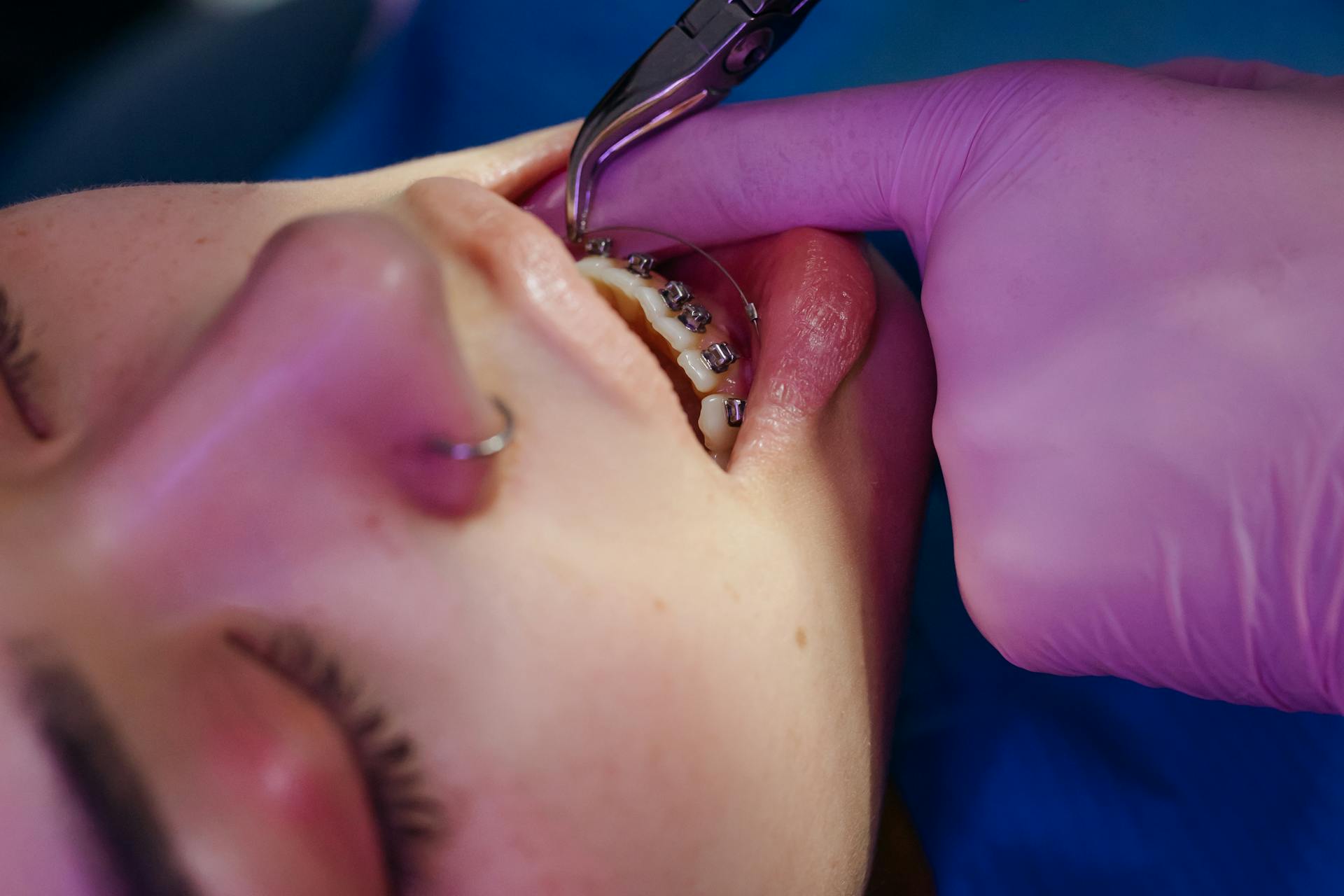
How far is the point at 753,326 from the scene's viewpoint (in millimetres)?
726

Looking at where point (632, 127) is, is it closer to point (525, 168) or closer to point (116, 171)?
point (525, 168)

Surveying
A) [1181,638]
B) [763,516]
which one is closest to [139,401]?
[763,516]

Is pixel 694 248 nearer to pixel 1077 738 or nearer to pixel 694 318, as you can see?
pixel 694 318

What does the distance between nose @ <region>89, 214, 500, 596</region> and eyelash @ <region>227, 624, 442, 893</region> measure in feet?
0.15

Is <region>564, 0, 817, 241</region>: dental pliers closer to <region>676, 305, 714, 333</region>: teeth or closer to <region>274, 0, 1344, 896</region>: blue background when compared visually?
<region>676, 305, 714, 333</region>: teeth

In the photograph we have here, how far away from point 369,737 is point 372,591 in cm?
7

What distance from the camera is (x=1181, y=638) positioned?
21.6 inches

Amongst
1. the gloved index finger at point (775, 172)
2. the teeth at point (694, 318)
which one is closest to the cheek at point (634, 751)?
the teeth at point (694, 318)

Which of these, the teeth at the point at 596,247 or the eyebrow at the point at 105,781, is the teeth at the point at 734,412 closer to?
the teeth at the point at 596,247

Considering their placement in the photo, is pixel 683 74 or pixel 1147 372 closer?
pixel 1147 372

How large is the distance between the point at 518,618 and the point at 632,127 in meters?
0.44

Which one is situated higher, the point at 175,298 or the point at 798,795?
the point at 175,298

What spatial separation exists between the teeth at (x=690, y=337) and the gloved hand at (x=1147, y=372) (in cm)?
15

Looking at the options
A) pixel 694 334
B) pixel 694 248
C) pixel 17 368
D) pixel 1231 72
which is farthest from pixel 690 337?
pixel 1231 72
